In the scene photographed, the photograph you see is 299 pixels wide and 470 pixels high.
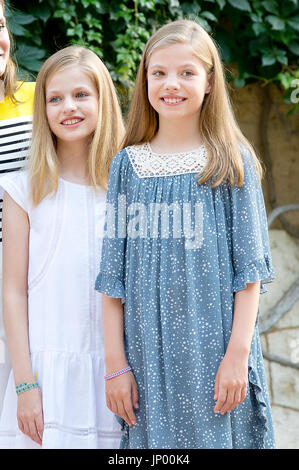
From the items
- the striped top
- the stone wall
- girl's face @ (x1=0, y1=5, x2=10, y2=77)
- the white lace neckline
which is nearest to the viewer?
the white lace neckline

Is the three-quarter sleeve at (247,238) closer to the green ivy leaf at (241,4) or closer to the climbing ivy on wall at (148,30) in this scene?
the climbing ivy on wall at (148,30)

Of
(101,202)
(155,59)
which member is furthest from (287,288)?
(155,59)

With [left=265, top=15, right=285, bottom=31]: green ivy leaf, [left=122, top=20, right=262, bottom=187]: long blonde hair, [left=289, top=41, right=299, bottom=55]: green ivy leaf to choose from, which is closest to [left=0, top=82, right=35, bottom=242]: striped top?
[left=122, top=20, right=262, bottom=187]: long blonde hair

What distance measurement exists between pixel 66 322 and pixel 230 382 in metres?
0.50

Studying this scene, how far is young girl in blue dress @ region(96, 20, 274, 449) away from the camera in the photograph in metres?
1.61

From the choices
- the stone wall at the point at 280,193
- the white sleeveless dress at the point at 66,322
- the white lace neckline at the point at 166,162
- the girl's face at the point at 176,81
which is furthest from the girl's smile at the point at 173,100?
the stone wall at the point at 280,193

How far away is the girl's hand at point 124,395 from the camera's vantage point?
1.67 metres

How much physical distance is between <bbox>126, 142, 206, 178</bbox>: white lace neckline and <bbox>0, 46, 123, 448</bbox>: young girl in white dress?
0.22m

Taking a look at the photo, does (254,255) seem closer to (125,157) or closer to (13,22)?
(125,157)

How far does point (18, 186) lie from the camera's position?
1.90 m

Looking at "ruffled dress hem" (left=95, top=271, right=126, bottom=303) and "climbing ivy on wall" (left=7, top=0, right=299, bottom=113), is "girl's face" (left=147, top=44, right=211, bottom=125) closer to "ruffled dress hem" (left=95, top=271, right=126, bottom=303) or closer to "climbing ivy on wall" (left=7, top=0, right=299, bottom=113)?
"ruffled dress hem" (left=95, top=271, right=126, bottom=303)

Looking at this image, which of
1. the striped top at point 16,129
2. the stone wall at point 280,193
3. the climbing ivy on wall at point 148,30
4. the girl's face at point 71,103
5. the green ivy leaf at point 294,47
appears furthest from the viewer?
the stone wall at point 280,193

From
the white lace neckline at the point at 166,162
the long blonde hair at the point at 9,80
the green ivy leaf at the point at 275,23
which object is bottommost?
the white lace neckline at the point at 166,162

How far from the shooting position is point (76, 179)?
195 centimetres
